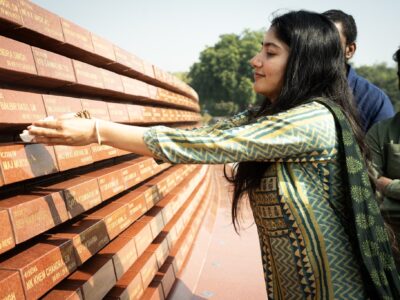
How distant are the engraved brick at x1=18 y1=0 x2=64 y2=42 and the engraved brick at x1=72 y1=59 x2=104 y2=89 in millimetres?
198

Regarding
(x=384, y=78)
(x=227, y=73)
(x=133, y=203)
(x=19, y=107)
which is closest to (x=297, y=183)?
(x=19, y=107)

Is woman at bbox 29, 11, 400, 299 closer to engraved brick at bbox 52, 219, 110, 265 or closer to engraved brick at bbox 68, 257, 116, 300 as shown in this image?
engraved brick at bbox 52, 219, 110, 265

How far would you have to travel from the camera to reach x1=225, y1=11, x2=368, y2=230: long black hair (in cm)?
155

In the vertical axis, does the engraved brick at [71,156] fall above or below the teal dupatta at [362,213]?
above

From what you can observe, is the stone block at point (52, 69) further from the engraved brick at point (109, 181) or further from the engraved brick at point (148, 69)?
the engraved brick at point (148, 69)

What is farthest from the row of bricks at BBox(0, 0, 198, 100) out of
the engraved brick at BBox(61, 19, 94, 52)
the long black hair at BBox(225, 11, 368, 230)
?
the long black hair at BBox(225, 11, 368, 230)

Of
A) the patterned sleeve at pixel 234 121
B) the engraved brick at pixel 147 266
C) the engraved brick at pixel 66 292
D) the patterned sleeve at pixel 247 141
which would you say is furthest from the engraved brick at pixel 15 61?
the engraved brick at pixel 147 266

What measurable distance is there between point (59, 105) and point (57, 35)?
1.19 feet

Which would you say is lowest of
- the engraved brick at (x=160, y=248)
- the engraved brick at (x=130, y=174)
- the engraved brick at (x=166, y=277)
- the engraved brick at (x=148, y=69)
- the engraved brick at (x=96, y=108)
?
the engraved brick at (x=166, y=277)

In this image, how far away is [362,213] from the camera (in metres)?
1.44

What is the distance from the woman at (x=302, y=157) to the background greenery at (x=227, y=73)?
143 ft

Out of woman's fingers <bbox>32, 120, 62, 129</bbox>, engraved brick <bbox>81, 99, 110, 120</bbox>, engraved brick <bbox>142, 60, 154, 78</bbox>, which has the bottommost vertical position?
woman's fingers <bbox>32, 120, 62, 129</bbox>

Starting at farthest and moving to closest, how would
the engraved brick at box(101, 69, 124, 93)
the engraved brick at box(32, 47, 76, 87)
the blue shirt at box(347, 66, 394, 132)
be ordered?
the blue shirt at box(347, 66, 394, 132)
the engraved brick at box(101, 69, 124, 93)
the engraved brick at box(32, 47, 76, 87)

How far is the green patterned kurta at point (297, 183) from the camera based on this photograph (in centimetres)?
136
